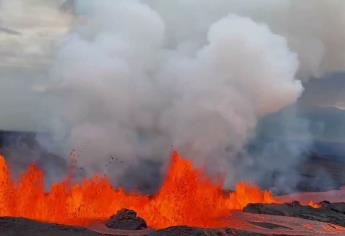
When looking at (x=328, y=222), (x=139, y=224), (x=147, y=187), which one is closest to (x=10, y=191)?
(x=139, y=224)

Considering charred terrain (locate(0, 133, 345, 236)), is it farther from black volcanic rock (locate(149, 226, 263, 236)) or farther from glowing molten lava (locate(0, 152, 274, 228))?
glowing molten lava (locate(0, 152, 274, 228))

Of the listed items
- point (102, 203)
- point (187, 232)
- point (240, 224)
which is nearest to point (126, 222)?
point (187, 232)

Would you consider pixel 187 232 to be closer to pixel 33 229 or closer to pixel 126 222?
pixel 126 222

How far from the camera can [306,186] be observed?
112938mm

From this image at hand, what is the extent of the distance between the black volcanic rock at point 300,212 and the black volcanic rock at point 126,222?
19.2 meters

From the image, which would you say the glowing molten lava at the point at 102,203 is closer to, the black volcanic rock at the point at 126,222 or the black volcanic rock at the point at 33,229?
the black volcanic rock at the point at 126,222

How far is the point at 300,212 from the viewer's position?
6550 cm

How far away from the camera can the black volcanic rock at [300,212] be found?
6309 cm

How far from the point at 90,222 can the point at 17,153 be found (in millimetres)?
76823

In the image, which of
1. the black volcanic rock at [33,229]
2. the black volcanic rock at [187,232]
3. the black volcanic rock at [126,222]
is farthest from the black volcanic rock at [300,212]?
the black volcanic rock at [33,229]

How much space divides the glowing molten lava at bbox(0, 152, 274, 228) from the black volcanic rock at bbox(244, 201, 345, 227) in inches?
192

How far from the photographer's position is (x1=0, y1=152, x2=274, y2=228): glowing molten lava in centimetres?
5209

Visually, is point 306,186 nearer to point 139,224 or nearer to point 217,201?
point 217,201

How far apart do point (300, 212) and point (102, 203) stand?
24831 millimetres
